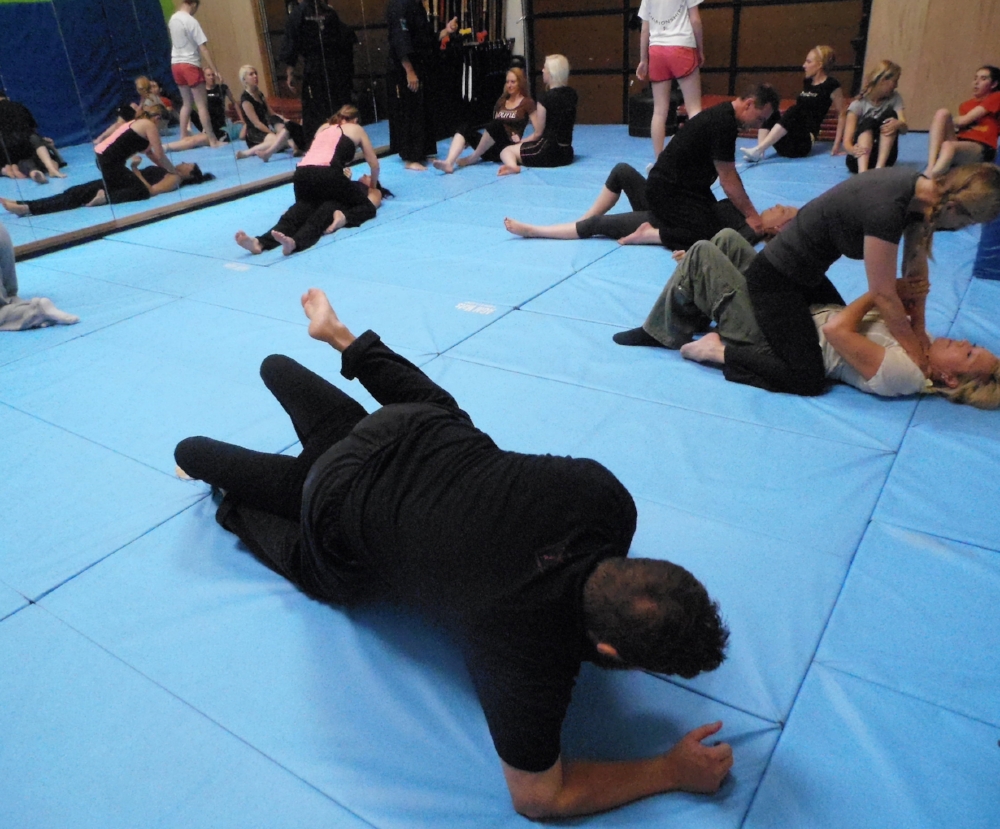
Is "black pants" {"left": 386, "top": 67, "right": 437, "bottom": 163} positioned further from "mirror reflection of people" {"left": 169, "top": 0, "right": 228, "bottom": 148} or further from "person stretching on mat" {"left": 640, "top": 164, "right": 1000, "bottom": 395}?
"person stretching on mat" {"left": 640, "top": 164, "right": 1000, "bottom": 395}

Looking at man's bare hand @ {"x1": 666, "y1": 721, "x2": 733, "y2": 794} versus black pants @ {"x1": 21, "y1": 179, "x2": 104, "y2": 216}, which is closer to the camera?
man's bare hand @ {"x1": 666, "y1": 721, "x2": 733, "y2": 794}

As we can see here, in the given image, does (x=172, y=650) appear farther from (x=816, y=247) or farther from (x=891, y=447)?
(x=816, y=247)

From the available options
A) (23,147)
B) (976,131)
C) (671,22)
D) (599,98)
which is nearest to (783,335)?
(671,22)

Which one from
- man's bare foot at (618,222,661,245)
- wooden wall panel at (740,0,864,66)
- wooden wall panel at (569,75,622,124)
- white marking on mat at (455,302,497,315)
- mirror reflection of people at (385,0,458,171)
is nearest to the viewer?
white marking on mat at (455,302,497,315)

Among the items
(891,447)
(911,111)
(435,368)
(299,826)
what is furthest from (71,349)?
(911,111)

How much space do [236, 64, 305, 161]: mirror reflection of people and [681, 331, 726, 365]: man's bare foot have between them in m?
5.26

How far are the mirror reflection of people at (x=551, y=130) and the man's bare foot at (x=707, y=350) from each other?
3.82m

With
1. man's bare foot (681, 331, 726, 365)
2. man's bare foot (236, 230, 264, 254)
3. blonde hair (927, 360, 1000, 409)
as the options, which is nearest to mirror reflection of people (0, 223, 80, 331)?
man's bare foot (236, 230, 264, 254)

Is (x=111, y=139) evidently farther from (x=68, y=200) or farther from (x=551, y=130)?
(x=551, y=130)

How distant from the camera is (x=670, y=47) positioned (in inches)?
211

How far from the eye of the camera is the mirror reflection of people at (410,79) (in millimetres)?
6277

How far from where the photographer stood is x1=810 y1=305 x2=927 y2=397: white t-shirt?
8.48 feet

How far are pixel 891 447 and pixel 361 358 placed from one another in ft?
5.69

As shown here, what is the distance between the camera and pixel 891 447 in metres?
2.40
